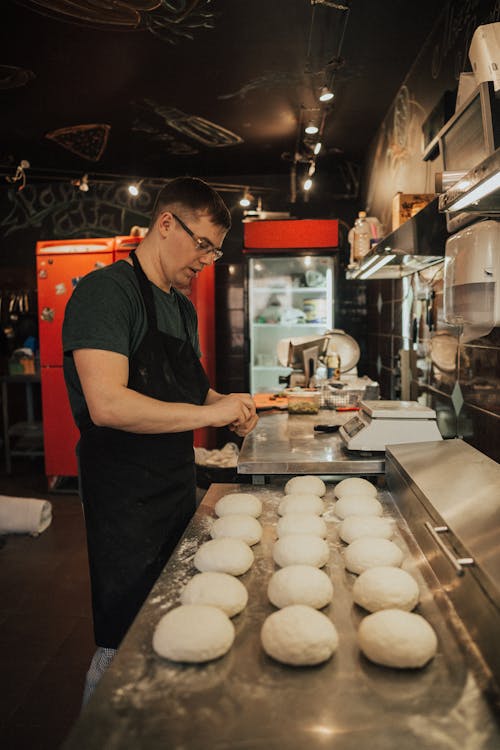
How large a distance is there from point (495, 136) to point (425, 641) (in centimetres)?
135

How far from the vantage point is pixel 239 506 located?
163 cm

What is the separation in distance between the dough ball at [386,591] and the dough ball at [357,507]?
0.43 meters

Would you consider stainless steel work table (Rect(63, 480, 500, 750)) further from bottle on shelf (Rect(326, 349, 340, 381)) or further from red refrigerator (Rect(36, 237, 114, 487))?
red refrigerator (Rect(36, 237, 114, 487))

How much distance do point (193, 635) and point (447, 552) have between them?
56cm

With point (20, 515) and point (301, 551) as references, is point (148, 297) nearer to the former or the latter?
point (301, 551)

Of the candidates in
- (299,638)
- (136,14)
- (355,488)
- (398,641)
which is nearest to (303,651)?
(299,638)

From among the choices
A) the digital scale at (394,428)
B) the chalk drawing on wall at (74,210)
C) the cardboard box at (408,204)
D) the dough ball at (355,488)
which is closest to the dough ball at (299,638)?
the dough ball at (355,488)

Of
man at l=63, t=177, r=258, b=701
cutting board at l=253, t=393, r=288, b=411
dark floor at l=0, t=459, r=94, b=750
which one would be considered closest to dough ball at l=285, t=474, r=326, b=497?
man at l=63, t=177, r=258, b=701

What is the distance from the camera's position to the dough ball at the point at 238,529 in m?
1.44

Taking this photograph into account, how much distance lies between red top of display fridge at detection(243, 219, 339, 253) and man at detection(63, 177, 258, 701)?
11.3 ft

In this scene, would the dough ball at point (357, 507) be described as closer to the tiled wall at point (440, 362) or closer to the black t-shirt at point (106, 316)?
the tiled wall at point (440, 362)

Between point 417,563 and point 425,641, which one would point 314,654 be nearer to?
point 425,641

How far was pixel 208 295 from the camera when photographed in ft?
17.8

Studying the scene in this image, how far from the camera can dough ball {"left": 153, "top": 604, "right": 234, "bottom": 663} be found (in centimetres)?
94
